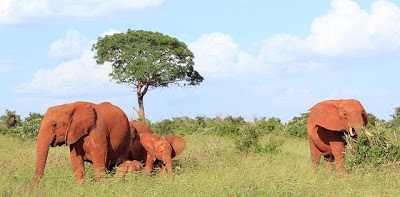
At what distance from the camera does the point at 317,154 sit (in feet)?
42.7

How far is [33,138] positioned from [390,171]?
17.7 m

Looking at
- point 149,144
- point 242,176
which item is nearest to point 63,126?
point 149,144

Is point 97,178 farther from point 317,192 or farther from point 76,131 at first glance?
point 317,192

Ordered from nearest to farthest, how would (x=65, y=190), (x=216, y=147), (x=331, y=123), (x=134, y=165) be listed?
1. (x=65, y=190)
2. (x=134, y=165)
3. (x=331, y=123)
4. (x=216, y=147)

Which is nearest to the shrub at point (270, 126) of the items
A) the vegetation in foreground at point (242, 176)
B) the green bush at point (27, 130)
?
the vegetation in foreground at point (242, 176)

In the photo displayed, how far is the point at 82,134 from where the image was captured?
33.5 feet

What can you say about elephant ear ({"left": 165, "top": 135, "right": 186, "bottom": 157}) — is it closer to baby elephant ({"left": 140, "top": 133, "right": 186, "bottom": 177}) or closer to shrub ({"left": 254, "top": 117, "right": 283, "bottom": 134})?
baby elephant ({"left": 140, "top": 133, "right": 186, "bottom": 177})

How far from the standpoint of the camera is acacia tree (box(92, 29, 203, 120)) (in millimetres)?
39719

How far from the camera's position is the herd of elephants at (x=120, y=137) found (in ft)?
33.4

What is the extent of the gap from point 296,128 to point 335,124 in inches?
537

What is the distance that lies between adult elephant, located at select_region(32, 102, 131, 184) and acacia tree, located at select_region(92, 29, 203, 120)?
28.1 meters

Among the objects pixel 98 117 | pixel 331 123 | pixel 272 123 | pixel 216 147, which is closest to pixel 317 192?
pixel 331 123

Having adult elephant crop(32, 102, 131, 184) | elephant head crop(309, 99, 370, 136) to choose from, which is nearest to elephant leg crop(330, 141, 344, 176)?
elephant head crop(309, 99, 370, 136)

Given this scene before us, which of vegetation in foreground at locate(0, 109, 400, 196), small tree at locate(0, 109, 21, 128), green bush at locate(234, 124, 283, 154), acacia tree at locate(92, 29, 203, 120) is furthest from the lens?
acacia tree at locate(92, 29, 203, 120)
